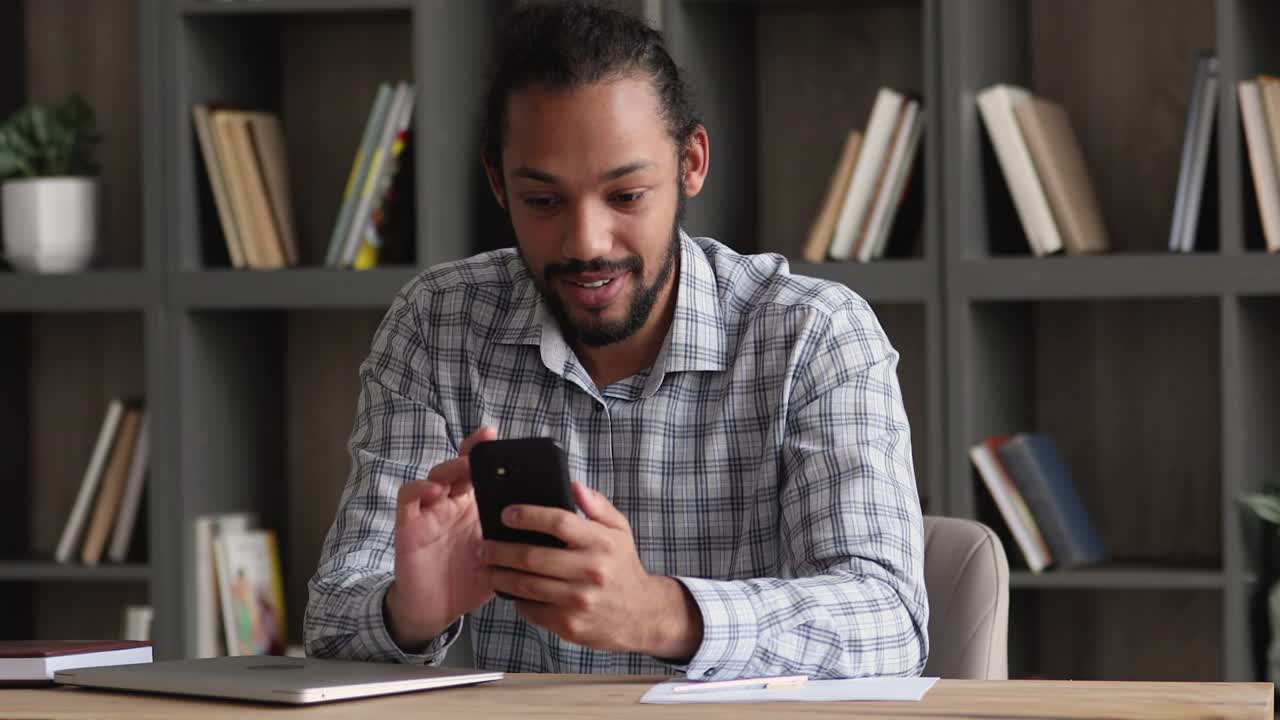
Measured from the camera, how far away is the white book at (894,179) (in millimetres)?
2469

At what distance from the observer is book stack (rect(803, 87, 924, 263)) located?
247 cm

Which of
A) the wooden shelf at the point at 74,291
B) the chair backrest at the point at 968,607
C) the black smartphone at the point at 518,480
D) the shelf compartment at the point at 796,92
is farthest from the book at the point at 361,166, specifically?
the black smartphone at the point at 518,480

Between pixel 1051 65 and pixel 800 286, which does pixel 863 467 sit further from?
pixel 1051 65

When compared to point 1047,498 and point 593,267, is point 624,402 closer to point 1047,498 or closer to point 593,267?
point 593,267

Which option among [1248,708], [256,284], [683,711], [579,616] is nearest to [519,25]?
[579,616]

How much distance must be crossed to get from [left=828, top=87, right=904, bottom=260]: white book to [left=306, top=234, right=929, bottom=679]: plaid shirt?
0.81 m

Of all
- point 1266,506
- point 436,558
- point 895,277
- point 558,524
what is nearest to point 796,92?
point 895,277

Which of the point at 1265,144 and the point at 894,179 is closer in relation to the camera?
the point at 1265,144

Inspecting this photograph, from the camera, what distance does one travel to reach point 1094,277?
7.79ft

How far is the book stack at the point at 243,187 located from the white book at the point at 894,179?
3.26 feet

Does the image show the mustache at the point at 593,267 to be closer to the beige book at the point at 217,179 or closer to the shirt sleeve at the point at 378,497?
the shirt sleeve at the point at 378,497

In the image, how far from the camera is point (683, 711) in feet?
3.57

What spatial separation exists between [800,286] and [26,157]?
1661 millimetres

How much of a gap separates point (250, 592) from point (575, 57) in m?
1.53
